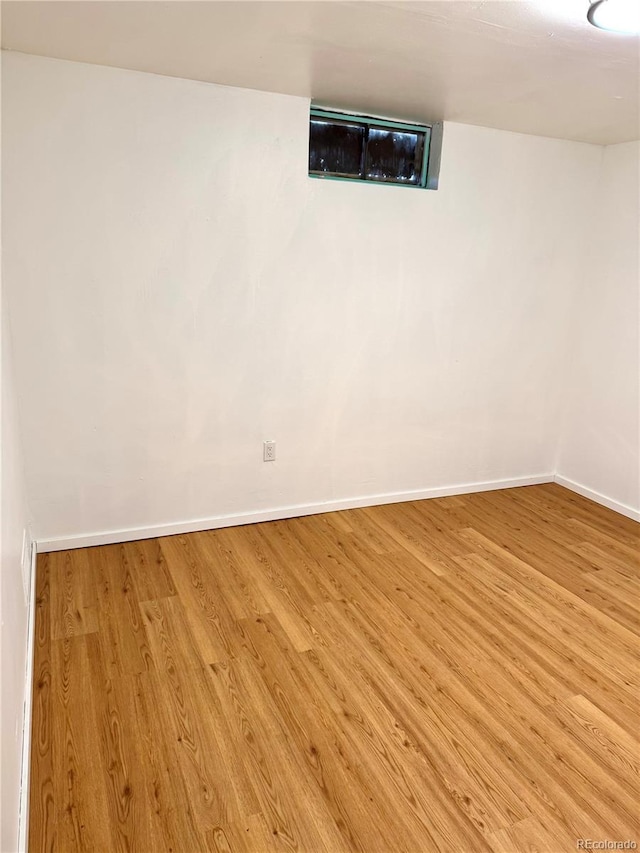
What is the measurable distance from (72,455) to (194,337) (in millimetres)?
811

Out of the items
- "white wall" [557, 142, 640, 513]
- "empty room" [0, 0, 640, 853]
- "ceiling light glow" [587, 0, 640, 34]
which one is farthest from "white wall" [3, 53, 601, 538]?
"ceiling light glow" [587, 0, 640, 34]

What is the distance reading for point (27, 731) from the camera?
1.81 meters

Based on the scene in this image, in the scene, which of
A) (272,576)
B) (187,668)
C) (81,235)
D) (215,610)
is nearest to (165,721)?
(187,668)

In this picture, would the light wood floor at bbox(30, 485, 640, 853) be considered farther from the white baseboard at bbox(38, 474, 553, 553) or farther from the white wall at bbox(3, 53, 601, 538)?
the white wall at bbox(3, 53, 601, 538)

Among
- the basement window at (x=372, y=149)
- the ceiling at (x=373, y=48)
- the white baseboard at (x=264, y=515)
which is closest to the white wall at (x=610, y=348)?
the white baseboard at (x=264, y=515)

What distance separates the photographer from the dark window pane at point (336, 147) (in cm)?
301

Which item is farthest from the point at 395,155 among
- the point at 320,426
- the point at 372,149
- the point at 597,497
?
the point at 597,497

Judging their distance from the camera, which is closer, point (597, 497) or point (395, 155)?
point (395, 155)

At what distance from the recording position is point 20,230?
2496 millimetres

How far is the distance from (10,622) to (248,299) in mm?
1839

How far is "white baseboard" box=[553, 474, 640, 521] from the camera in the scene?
3651 millimetres

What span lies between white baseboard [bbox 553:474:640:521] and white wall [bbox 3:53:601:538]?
0.55 m

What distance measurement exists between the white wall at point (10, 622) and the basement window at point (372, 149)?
173 cm

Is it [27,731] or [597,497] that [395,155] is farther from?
[27,731]
